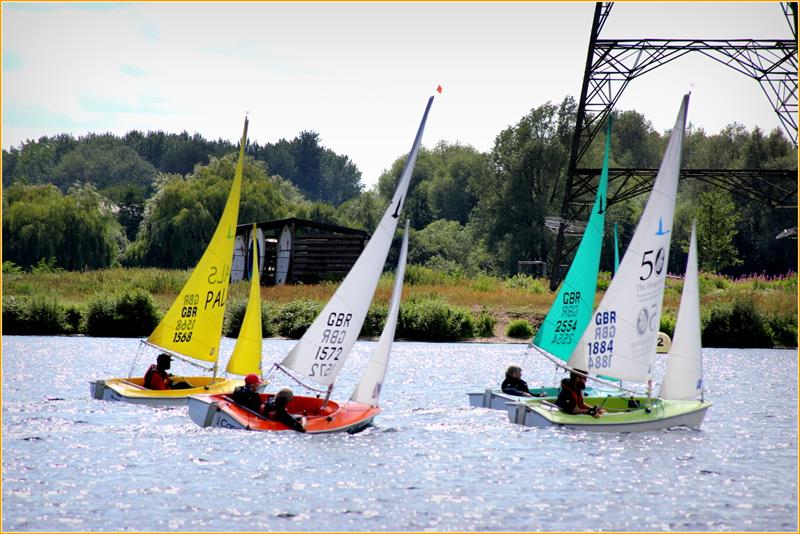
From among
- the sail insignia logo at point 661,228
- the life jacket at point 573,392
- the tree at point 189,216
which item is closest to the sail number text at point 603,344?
the life jacket at point 573,392

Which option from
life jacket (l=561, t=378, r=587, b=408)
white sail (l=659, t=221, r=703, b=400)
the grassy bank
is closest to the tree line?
the grassy bank

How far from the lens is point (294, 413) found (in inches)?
861

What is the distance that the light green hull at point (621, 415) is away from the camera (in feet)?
72.1

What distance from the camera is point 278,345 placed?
4359 cm

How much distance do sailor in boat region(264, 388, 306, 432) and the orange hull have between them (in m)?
0.09

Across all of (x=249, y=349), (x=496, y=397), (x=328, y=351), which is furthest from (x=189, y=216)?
(x=328, y=351)

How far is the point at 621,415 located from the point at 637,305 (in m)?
2.10

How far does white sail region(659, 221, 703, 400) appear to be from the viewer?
2303 cm

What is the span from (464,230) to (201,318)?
6642cm

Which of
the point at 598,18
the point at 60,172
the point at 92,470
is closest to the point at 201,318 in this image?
the point at 92,470

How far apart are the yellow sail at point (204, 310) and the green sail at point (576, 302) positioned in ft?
23.3

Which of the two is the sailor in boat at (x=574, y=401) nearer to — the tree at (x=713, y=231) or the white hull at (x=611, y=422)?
the white hull at (x=611, y=422)

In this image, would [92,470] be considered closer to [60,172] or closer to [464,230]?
[464,230]

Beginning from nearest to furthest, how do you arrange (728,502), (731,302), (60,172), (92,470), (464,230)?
(728,502)
(92,470)
(731,302)
(464,230)
(60,172)
